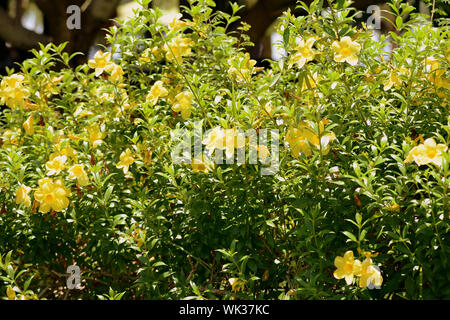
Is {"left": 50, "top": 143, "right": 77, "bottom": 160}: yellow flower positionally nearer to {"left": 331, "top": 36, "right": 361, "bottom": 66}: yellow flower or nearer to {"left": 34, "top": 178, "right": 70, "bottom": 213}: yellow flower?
{"left": 34, "top": 178, "right": 70, "bottom": 213}: yellow flower

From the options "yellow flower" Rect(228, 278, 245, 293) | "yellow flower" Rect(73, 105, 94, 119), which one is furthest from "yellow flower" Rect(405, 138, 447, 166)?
"yellow flower" Rect(73, 105, 94, 119)

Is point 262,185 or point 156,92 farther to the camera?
point 156,92

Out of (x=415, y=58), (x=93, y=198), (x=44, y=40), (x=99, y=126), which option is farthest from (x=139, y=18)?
(x=44, y=40)

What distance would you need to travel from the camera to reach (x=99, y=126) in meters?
2.40

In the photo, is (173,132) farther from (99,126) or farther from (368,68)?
(368,68)

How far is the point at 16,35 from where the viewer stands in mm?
7055

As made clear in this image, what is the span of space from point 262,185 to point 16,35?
617 centimetres

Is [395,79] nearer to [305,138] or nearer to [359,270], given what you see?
[305,138]

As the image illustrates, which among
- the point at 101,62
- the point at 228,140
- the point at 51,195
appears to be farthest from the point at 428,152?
the point at 101,62

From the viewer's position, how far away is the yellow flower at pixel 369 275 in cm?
157

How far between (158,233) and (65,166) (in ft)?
1.51

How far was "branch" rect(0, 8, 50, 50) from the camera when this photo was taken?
7035 mm

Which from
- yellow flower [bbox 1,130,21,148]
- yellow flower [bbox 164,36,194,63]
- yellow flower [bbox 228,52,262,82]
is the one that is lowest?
yellow flower [bbox 1,130,21,148]

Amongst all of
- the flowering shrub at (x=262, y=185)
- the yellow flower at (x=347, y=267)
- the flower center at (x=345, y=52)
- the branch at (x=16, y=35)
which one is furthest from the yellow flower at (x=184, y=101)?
the branch at (x=16, y=35)
